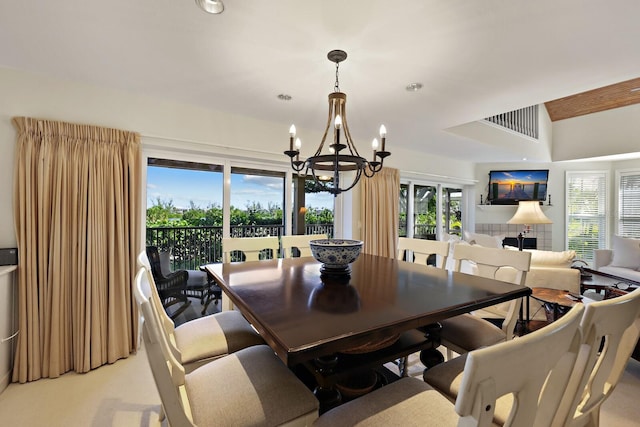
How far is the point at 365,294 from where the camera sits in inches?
53.5

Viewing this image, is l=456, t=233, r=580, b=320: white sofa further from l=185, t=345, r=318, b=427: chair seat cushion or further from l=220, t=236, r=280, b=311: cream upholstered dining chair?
l=185, t=345, r=318, b=427: chair seat cushion

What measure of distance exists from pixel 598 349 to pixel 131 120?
3252 mm

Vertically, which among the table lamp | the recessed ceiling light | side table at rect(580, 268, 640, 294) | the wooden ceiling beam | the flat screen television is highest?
the wooden ceiling beam

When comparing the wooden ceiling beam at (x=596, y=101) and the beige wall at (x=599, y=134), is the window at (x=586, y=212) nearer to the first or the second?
the beige wall at (x=599, y=134)

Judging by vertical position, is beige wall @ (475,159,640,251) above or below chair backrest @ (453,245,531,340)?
above

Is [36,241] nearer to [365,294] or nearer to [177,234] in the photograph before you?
[177,234]

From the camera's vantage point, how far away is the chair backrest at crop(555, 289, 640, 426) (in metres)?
0.79

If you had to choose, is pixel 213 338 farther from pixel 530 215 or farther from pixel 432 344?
pixel 530 215

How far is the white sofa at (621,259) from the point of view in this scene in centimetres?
413

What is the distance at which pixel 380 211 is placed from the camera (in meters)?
4.09

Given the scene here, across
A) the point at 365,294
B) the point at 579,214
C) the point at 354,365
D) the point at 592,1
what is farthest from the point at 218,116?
the point at 579,214

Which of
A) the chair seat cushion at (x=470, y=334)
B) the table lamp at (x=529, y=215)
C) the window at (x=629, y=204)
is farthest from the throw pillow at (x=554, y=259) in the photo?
the window at (x=629, y=204)

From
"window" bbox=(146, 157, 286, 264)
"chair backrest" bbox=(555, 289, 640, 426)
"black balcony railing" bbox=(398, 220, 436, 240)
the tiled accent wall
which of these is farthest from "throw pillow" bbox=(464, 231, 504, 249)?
"chair backrest" bbox=(555, 289, 640, 426)

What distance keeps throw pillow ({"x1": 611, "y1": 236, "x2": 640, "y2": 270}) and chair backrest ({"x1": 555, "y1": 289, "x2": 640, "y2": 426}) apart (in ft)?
15.5
